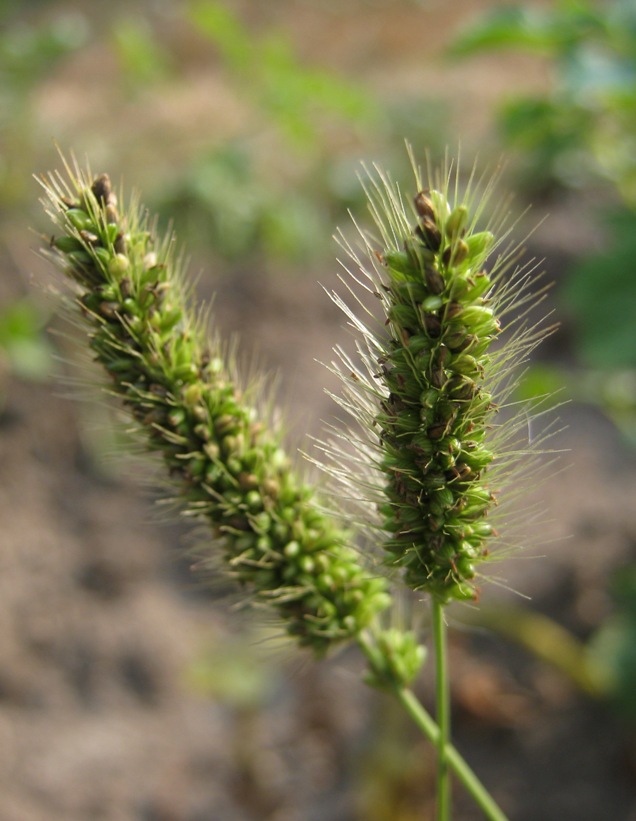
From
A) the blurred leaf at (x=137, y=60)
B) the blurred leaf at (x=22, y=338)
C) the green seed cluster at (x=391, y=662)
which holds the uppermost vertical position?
the blurred leaf at (x=137, y=60)

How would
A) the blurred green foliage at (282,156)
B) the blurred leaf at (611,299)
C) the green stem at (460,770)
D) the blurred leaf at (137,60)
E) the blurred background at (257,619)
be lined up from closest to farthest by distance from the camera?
the green stem at (460,770), the blurred background at (257,619), the blurred leaf at (611,299), the blurred green foliage at (282,156), the blurred leaf at (137,60)

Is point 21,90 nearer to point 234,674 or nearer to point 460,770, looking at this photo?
point 234,674

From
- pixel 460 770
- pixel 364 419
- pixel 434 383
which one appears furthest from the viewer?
pixel 460 770

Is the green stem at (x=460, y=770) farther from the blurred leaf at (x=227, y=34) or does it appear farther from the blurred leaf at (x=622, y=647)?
the blurred leaf at (x=227, y=34)

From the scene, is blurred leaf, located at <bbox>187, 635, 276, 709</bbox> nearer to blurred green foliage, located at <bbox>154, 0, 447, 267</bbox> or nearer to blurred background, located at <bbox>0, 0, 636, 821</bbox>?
blurred background, located at <bbox>0, 0, 636, 821</bbox>

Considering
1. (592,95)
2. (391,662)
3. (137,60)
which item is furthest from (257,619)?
(137,60)

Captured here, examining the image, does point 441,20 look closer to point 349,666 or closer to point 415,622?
point 349,666

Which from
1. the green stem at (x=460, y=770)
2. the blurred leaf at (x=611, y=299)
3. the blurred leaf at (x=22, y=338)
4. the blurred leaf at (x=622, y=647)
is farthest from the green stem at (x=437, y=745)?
the blurred leaf at (x=22, y=338)

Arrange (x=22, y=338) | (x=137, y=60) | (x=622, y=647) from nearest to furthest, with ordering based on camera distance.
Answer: (x=622, y=647) → (x=22, y=338) → (x=137, y=60)
